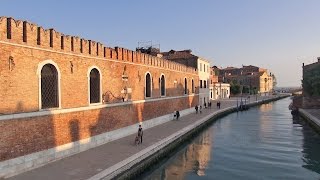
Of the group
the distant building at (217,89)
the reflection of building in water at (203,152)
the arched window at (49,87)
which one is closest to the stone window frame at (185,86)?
the reflection of building in water at (203,152)

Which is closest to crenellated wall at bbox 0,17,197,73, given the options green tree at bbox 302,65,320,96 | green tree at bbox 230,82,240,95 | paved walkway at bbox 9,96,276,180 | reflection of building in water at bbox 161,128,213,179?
paved walkway at bbox 9,96,276,180

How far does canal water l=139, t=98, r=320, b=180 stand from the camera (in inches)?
607

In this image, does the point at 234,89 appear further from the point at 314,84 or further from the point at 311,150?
the point at 311,150

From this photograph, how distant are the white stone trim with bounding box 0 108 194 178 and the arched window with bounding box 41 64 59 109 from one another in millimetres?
2089

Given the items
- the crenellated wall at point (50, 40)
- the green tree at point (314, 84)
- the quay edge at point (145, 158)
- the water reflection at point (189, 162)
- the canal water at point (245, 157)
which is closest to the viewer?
the crenellated wall at point (50, 40)

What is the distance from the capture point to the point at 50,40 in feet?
Answer: 47.7

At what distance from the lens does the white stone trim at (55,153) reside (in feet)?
39.7

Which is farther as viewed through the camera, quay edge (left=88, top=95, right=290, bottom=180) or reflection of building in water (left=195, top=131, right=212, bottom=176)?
reflection of building in water (left=195, top=131, right=212, bottom=176)

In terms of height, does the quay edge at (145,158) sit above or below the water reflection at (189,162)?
above

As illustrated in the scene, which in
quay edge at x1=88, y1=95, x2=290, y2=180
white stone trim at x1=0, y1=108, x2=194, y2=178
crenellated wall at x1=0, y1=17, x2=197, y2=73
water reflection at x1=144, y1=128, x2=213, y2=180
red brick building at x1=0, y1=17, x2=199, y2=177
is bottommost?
water reflection at x1=144, y1=128, x2=213, y2=180

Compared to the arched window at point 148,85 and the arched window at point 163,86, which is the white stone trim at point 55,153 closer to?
the arched window at point 148,85

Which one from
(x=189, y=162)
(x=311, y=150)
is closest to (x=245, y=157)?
(x=189, y=162)

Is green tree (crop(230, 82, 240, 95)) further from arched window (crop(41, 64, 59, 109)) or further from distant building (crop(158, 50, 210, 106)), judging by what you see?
arched window (crop(41, 64, 59, 109))

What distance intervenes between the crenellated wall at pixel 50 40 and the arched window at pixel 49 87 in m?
1.00
